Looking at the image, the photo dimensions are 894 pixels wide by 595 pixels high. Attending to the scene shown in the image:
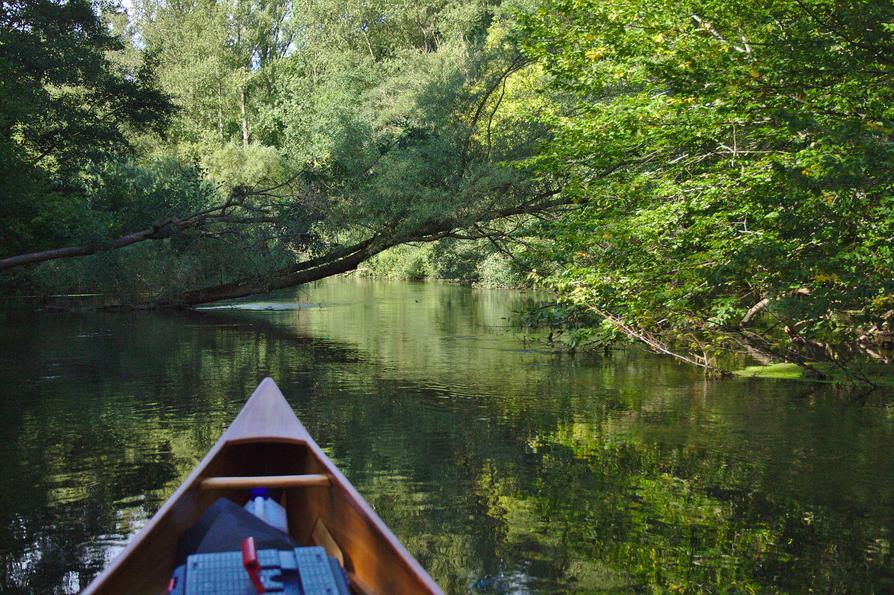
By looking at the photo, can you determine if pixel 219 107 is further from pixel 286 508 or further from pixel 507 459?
pixel 286 508

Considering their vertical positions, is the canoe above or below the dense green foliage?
below

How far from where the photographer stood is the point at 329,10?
1655 inches

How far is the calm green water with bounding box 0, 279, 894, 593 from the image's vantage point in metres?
5.91

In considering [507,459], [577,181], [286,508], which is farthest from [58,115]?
[286,508]

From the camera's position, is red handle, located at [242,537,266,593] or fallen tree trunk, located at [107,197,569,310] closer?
red handle, located at [242,537,266,593]

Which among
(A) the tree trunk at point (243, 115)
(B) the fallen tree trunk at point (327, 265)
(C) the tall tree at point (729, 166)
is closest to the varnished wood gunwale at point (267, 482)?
(C) the tall tree at point (729, 166)

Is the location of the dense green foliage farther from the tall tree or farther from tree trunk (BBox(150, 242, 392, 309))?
the tall tree

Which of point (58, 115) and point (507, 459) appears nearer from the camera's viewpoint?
point (507, 459)

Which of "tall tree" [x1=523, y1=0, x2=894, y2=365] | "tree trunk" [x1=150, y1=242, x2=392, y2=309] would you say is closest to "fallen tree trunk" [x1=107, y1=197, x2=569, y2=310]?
"tree trunk" [x1=150, y1=242, x2=392, y2=309]

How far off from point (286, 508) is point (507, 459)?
3890mm

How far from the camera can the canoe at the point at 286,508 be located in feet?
11.7

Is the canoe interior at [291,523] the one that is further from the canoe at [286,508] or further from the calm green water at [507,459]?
the calm green water at [507,459]

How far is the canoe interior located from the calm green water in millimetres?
1023

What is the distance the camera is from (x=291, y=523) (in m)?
5.39
